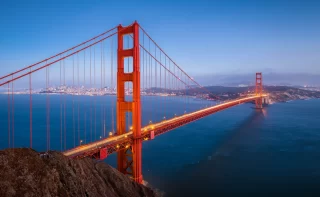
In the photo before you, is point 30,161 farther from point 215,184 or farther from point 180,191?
point 215,184

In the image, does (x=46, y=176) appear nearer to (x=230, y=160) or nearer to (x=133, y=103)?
(x=133, y=103)

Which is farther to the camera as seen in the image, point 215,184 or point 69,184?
point 215,184

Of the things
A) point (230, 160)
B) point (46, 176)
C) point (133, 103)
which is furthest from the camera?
point (230, 160)

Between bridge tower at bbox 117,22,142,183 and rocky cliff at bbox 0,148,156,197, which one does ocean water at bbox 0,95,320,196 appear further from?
rocky cliff at bbox 0,148,156,197

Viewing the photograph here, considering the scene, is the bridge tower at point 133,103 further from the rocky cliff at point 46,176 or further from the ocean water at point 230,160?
the rocky cliff at point 46,176

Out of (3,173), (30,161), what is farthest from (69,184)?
(3,173)

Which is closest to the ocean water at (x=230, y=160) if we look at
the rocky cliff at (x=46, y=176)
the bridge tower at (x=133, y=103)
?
the bridge tower at (x=133, y=103)

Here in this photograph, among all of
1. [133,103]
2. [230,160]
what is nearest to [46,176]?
[133,103]

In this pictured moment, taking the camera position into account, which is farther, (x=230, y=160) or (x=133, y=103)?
(x=230, y=160)
